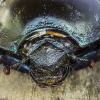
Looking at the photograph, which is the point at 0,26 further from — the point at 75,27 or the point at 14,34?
the point at 75,27

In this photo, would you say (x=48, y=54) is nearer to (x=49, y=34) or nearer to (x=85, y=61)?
(x=49, y=34)

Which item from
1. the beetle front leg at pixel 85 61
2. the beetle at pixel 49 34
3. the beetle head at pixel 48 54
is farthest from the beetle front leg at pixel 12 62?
the beetle front leg at pixel 85 61

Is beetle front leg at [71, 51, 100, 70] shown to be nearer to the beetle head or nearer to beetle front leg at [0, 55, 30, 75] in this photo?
the beetle head

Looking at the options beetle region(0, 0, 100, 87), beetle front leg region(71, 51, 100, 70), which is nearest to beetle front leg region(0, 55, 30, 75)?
beetle region(0, 0, 100, 87)

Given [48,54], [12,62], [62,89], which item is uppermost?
[48,54]

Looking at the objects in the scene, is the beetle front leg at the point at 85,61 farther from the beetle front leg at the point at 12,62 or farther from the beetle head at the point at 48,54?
the beetle front leg at the point at 12,62

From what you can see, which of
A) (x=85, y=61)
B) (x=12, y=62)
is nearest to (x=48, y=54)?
(x=85, y=61)
